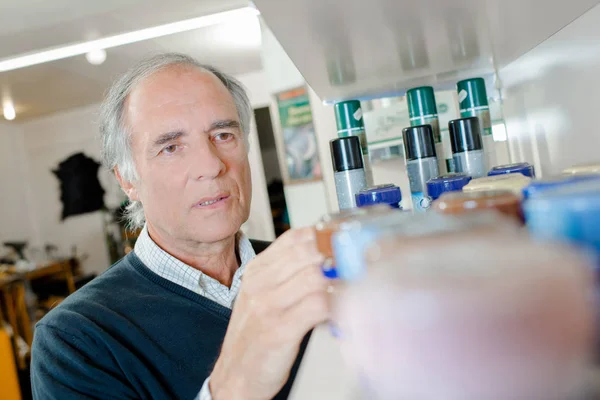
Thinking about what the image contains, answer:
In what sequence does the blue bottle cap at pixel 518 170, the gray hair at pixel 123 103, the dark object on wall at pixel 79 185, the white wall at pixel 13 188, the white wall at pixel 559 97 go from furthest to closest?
1. the dark object on wall at pixel 79 185
2. the white wall at pixel 13 188
3. the gray hair at pixel 123 103
4. the white wall at pixel 559 97
5. the blue bottle cap at pixel 518 170

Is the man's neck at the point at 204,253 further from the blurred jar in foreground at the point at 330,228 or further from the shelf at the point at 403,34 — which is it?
the blurred jar in foreground at the point at 330,228

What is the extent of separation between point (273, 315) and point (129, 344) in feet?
1.64

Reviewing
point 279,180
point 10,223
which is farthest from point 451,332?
point 10,223

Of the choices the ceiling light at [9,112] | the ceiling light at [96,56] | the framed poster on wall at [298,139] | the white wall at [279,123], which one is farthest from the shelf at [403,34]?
the ceiling light at [9,112]

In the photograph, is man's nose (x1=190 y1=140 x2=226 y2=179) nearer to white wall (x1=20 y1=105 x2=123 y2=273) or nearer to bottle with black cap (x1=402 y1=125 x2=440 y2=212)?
bottle with black cap (x1=402 y1=125 x2=440 y2=212)

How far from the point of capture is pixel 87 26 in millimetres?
3369

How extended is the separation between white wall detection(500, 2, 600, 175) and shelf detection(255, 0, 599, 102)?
3 centimetres

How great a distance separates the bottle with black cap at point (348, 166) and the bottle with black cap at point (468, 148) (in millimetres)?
153

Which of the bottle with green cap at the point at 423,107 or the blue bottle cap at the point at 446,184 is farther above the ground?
the bottle with green cap at the point at 423,107

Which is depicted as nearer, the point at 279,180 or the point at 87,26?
the point at 87,26

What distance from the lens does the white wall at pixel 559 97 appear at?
2.29 feet

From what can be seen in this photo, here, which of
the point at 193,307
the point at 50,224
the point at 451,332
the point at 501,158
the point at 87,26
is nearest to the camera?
the point at 451,332

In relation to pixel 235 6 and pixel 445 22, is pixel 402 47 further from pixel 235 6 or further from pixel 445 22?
pixel 235 6

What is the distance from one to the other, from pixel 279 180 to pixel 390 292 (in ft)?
20.4
